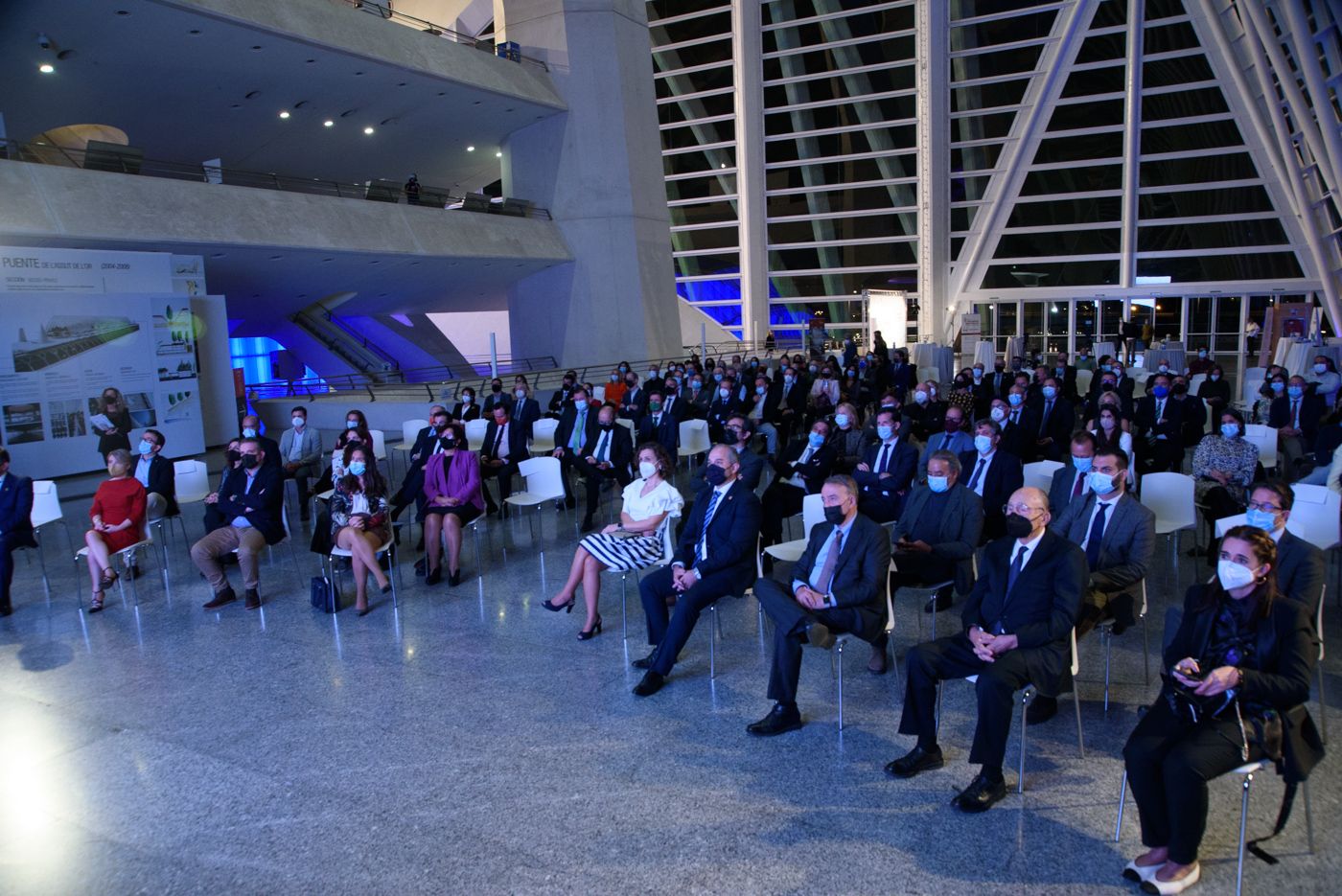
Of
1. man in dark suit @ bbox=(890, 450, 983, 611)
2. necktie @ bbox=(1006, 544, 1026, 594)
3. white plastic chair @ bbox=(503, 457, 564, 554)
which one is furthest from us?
white plastic chair @ bbox=(503, 457, 564, 554)

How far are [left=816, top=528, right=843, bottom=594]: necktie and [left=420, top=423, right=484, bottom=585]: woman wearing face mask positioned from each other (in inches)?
130

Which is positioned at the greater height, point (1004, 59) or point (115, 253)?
point (1004, 59)

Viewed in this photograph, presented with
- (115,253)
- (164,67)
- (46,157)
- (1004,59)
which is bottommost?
(115,253)

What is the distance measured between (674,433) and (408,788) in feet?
21.2

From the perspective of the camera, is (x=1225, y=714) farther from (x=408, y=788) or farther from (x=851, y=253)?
(x=851, y=253)

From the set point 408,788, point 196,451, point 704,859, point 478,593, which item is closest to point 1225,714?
point 704,859

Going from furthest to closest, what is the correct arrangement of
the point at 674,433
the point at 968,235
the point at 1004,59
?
the point at 968,235 → the point at 1004,59 → the point at 674,433

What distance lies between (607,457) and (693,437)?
5.66ft

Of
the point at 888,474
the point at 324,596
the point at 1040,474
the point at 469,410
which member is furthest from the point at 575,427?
the point at 1040,474

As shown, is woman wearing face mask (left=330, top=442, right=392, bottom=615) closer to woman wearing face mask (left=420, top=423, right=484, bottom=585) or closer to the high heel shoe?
woman wearing face mask (left=420, top=423, right=484, bottom=585)

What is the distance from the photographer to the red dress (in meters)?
6.77

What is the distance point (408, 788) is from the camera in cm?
398

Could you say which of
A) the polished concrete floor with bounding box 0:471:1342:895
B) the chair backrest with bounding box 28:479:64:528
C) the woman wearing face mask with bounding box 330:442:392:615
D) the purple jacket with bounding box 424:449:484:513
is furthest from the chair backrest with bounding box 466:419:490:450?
the polished concrete floor with bounding box 0:471:1342:895

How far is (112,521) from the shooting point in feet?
22.2
